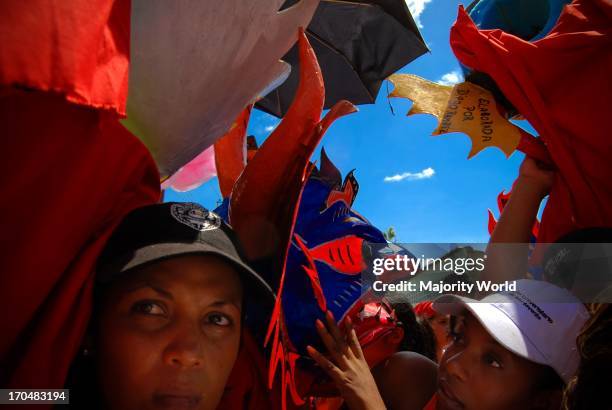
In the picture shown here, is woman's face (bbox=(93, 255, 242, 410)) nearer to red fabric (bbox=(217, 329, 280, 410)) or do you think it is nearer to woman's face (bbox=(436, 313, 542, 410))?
red fabric (bbox=(217, 329, 280, 410))

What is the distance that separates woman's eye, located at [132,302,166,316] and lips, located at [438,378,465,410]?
850mm

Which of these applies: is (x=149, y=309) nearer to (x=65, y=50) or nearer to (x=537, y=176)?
Answer: (x=65, y=50)

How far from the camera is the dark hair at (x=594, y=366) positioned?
89 centimetres

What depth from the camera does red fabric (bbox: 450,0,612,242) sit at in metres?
1.14

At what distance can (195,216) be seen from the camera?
1.00 meters

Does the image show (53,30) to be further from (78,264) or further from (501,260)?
(501,260)

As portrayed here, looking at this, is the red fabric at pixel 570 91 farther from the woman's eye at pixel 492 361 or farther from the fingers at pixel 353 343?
the fingers at pixel 353 343

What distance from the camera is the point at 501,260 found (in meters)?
1.36

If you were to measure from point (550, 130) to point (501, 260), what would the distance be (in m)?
0.44

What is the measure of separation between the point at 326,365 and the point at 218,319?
0.39m

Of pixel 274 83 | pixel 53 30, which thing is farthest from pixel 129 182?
pixel 274 83

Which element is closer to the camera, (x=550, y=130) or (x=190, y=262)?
(x=190, y=262)

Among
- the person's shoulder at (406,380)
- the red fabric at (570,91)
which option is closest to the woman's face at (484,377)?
the person's shoulder at (406,380)

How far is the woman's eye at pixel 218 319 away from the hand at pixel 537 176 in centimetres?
105
